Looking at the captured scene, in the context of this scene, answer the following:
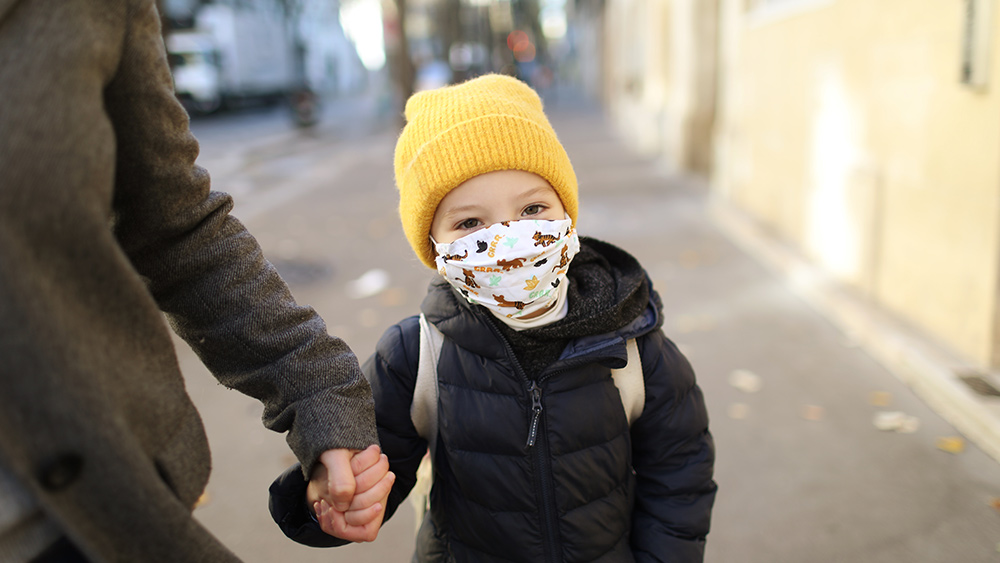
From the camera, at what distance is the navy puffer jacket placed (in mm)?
1647

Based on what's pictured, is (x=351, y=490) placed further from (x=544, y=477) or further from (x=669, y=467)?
(x=669, y=467)

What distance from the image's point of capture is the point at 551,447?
1.64 m

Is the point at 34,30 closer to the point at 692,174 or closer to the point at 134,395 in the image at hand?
the point at 134,395

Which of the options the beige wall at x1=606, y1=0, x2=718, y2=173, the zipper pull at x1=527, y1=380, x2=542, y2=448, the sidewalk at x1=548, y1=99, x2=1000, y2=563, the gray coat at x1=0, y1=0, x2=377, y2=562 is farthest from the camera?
the beige wall at x1=606, y1=0, x2=718, y2=173

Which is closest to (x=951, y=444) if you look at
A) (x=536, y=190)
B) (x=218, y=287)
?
(x=536, y=190)

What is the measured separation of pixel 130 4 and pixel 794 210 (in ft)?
21.2

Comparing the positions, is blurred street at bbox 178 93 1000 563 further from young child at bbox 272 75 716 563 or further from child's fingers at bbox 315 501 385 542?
child's fingers at bbox 315 501 385 542

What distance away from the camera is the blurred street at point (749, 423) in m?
2.82

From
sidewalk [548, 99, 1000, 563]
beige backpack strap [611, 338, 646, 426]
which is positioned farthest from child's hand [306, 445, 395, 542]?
sidewalk [548, 99, 1000, 563]

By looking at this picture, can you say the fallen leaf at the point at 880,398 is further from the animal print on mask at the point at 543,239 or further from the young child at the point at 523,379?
the animal print on mask at the point at 543,239

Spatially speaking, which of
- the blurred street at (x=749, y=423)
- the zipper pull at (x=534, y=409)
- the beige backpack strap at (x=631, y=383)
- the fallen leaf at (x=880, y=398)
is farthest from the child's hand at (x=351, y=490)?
the fallen leaf at (x=880, y=398)

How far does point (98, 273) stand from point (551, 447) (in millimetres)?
988

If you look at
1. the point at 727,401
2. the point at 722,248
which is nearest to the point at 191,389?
the point at 727,401

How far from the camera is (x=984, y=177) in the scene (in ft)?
12.2
